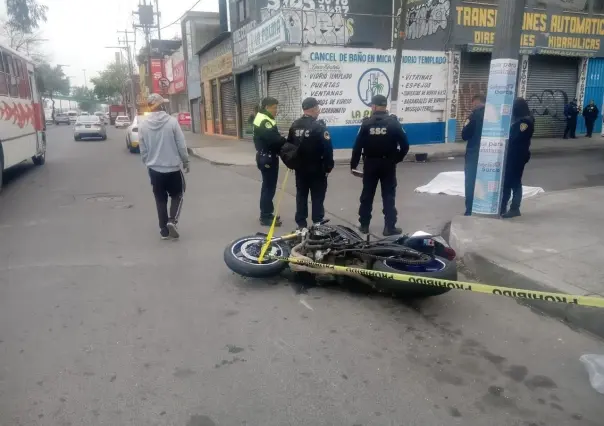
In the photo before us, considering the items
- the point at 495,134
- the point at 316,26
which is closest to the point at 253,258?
the point at 495,134

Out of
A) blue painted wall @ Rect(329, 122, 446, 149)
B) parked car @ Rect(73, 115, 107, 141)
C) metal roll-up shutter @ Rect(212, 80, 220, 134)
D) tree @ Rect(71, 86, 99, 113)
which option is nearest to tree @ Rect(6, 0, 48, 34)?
parked car @ Rect(73, 115, 107, 141)

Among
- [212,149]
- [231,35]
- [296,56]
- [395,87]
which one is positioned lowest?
[212,149]

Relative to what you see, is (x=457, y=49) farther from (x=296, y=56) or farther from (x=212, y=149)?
(x=212, y=149)

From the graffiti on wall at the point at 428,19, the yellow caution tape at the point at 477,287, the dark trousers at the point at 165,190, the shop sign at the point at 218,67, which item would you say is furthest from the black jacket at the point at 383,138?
the shop sign at the point at 218,67

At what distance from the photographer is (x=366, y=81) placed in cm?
1712

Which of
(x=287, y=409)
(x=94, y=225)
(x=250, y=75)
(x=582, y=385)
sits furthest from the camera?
(x=250, y=75)

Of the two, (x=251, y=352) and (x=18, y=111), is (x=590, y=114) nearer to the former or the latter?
(x=18, y=111)

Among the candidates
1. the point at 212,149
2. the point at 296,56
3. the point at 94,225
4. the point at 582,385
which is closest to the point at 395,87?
the point at 296,56

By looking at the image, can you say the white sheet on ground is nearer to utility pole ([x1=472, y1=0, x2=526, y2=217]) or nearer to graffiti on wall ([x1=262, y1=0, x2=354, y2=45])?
utility pole ([x1=472, y1=0, x2=526, y2=217])

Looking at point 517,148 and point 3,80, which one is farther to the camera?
point 3,80

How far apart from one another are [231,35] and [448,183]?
16930 mm

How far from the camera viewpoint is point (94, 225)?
712 centimetres

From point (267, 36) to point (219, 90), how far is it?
10180mm

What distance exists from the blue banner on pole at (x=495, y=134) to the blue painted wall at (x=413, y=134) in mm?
10956
